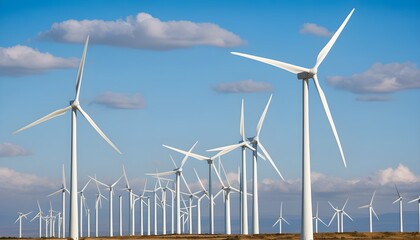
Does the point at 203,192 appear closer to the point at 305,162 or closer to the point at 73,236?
the point at 73,236

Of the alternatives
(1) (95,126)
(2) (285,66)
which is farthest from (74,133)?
(2) (285,66)

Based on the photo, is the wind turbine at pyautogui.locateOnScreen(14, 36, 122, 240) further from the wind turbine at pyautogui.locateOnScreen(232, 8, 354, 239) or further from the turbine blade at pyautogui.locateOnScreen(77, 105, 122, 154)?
the wind turbine at pyautogui.locateOnScreen(232, 8, 354, 239)

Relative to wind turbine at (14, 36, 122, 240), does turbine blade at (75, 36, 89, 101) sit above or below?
above

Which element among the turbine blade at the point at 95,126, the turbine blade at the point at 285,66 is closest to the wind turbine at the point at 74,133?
the turbine blade at the point at 95,126

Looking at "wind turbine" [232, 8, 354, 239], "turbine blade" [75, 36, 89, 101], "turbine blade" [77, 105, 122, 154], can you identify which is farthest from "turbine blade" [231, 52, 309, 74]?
"turbine blade" [75, 36, 89, 101]

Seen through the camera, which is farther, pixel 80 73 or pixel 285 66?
pixel 80 73

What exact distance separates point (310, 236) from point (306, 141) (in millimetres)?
7893

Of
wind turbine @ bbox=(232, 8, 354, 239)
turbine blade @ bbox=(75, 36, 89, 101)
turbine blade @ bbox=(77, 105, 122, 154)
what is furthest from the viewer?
turbine blade @ bbox=(75, 36, 89, 101)

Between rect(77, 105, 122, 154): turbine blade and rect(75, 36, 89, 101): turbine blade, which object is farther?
rect(75, 36, 89, 101): turbine blade

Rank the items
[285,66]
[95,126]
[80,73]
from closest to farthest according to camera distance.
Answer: [285,66], [95,126], [80,73]

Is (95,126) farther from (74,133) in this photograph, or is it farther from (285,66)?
(285,66)

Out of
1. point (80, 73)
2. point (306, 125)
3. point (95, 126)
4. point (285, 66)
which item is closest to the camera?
point (306, 125)

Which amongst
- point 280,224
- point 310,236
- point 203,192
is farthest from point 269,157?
point 280,224

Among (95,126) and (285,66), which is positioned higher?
(285,66)
